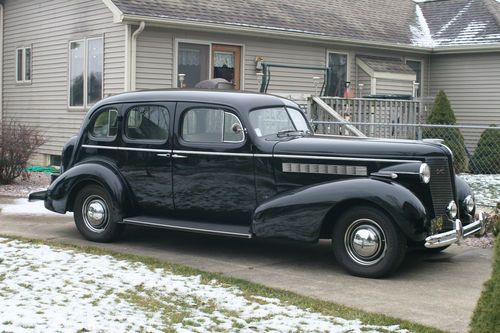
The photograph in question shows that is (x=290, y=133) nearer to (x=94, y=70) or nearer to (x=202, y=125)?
(x=202, y=125)

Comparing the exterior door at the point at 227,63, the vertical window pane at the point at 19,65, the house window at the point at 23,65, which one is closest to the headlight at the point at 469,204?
the exterior door at the point at 227,63

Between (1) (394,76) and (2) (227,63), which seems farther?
(1) (394,76)

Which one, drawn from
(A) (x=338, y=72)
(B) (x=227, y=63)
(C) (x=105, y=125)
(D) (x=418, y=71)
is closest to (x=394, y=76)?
(A) (x=338, y=72)

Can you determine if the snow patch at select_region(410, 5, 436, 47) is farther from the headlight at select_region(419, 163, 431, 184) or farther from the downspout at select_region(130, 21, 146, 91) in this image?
the headlight at select_region(419, 163, 431, 184)

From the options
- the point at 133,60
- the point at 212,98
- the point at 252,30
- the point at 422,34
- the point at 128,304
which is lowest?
the point at 128,304

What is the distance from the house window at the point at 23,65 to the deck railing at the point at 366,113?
24.7 feet

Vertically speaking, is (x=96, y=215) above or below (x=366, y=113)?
below

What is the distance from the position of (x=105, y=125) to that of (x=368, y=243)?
11.9 feet

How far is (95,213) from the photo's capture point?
347 inches

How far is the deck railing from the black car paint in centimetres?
642

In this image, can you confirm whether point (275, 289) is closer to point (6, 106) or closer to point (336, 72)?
point (336, 72)

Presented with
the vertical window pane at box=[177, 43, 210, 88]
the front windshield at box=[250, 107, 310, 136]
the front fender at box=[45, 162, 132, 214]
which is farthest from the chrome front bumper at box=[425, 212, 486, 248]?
the vertical window pane at box=[177, 43, 210, 88]

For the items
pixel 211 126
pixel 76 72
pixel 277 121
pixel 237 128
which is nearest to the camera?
pixel 237 128

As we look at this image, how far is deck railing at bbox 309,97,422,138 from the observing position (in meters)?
15.4
